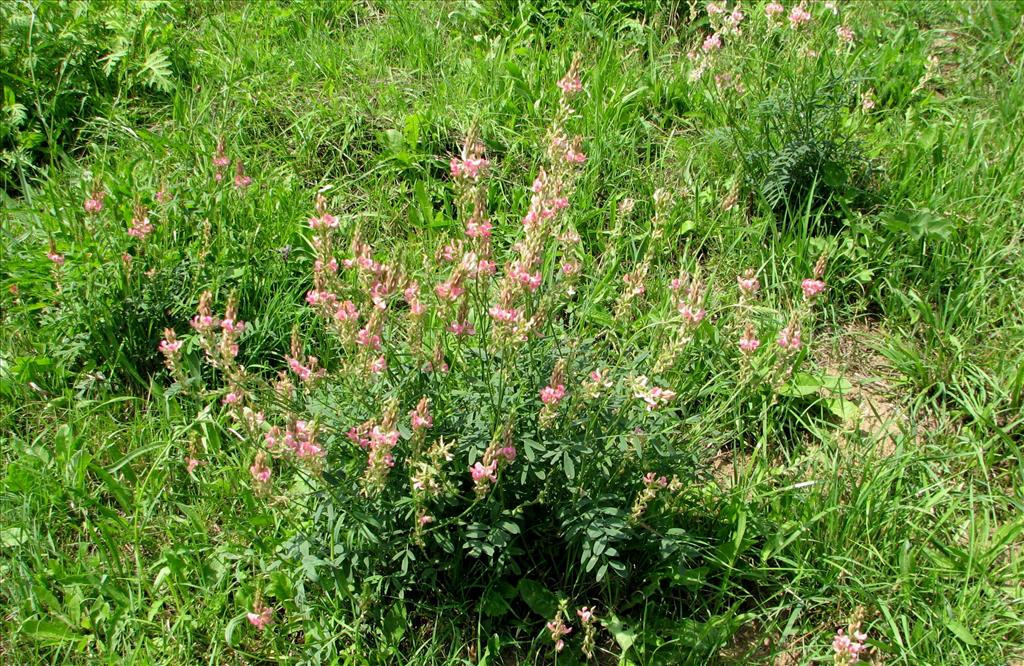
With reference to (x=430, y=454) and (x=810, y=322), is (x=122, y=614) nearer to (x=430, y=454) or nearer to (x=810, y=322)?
(x=430, y=454)

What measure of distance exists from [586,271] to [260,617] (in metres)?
1.67

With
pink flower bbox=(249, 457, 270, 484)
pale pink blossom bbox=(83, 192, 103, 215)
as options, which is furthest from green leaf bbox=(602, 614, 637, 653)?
pale pink blossom bbox=(83, 192, 103, 215)

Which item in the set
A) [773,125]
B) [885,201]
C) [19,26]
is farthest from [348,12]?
[885,201]

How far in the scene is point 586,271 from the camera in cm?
337

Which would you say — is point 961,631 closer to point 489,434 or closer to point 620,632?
point 620,632

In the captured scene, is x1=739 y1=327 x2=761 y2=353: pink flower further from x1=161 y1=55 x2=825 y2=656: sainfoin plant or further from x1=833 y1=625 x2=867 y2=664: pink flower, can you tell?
x1=833 y1=625 x2=867 y2=664: pink flower

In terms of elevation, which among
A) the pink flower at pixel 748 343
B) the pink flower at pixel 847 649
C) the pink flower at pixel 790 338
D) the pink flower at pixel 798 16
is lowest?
the pink flower at pixel 847 649

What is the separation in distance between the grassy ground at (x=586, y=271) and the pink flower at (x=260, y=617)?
0.05 meters

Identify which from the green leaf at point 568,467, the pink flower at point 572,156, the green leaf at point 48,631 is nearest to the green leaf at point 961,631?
the green leaf at point 568,467

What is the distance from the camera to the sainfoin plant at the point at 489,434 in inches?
86.1

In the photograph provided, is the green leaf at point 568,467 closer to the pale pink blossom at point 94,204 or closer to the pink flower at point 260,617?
the pink flower at point 260,617

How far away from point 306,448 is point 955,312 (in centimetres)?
236

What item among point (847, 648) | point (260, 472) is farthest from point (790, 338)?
point (260, 472)

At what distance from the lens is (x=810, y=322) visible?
3.22 m
